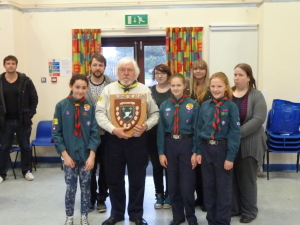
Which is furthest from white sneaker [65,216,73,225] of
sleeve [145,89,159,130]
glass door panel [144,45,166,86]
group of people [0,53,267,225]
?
glass door panel [144,45,166,86]

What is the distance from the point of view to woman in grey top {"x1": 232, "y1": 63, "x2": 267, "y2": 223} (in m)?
2.93

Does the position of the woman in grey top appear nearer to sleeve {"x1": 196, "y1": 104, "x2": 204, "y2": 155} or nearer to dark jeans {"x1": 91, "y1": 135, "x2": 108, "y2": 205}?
sleeve {"x1": 196, "y1": 104, "x2": 204, "y2": 155}

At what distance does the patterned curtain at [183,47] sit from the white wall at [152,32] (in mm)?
112

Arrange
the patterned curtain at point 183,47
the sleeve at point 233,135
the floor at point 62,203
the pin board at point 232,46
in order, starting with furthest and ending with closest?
the patterned curtain at point 183,47 → the pin board at point 232,46 → the floor at point 62,203 → the sleeve at point 233,135

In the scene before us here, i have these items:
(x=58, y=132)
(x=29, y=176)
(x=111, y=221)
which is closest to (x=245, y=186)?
(x=111, y=221)

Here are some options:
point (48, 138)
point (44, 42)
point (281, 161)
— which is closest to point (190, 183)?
point (281, 161)

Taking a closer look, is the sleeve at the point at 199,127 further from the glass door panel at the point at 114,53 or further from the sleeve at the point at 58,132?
the glass door panel at the point at 114,53

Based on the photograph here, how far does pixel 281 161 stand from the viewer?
492 centimetres

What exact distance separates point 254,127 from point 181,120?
0.64 m

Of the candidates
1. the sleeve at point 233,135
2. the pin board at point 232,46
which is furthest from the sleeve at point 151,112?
the pin board at point 232,46

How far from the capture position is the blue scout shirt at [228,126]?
8.68 feet

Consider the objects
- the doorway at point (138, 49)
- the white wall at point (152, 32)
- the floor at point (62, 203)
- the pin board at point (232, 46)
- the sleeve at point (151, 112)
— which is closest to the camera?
the sleeve at point (151, 112)

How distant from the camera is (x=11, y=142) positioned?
176 inches

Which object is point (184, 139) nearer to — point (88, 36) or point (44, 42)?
point (88, 36)
